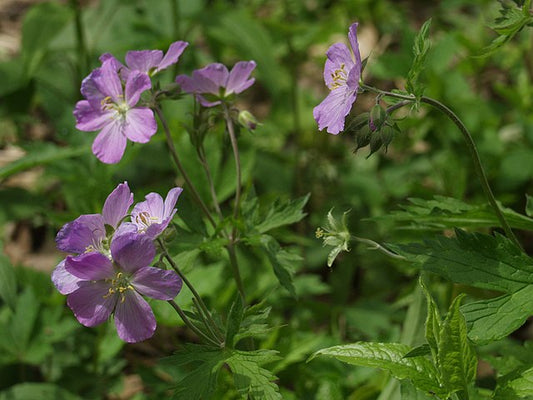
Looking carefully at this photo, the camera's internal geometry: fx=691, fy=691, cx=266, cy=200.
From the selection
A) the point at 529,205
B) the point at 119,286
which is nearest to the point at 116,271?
the point at 119,286

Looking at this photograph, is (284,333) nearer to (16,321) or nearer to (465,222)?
(465,222)

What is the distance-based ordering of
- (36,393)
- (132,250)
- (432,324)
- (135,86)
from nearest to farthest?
(132,250), (432,324), (135,86), (36,393)

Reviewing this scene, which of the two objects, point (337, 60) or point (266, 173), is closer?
point (337, 60)

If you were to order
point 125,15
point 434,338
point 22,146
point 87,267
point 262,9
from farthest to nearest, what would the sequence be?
point 262,9
point 125,15
point 22,146
point 434,338
point 87,267

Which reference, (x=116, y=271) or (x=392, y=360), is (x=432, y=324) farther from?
(x=116, y=271)

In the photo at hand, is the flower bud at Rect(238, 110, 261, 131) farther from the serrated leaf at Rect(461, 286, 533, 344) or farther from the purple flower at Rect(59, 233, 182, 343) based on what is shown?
the serrated leaf at Rect(461, 286, 533, 344)

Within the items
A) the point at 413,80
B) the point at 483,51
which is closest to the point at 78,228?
the point at 413,80

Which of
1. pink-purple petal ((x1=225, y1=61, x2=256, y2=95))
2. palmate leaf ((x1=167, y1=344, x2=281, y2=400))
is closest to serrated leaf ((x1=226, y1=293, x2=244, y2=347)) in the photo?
palmate leaf ((x1=167, y1=344, x2=281, y2=400))
